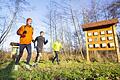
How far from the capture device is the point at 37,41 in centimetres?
1052

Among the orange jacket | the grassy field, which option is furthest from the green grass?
the orange jacket

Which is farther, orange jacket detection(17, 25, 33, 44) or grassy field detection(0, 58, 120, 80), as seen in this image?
orange jacket detection(17, 25, 33, 44)

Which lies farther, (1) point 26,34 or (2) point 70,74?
(1) point 26,34

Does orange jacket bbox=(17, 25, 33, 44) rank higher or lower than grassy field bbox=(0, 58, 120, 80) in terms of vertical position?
higher

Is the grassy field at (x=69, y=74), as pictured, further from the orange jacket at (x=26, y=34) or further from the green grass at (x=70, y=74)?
the orange jacket at (x=26, y=34)

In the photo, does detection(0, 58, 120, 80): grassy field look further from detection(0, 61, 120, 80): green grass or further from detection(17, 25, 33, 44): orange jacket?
detection(17, 25, 33, 44): orange jacket

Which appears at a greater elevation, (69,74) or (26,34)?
(26,34)

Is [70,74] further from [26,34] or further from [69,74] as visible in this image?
[26,34]

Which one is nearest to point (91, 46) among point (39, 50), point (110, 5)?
point (39, 50)

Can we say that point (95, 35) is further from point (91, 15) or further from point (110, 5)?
point (91, 15)

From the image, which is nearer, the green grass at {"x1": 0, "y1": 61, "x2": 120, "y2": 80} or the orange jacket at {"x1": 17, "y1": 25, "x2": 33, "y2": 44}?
the green grass at {"x1": 0, "y1": 61, "x2": 120, "y2": 80}

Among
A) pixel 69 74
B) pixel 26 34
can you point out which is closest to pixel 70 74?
pixel 69 74

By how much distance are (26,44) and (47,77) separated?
2.72 meters

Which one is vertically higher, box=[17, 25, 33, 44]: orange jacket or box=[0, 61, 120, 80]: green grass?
box=[17, 25, 33, 44]: orange jacket
